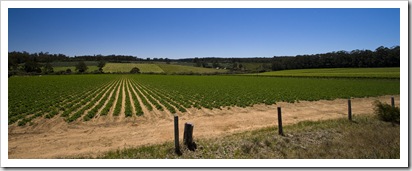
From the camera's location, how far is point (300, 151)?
647 centimetres

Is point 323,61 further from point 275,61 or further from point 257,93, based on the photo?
point 257,93

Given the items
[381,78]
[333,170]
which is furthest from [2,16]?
[381,78]

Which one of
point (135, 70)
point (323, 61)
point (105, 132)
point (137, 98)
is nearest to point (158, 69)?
point (135, 70)

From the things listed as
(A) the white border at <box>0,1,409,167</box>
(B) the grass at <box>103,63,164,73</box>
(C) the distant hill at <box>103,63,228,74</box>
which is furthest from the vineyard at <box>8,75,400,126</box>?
(B) the grass at <box>103,63,164,73</box>

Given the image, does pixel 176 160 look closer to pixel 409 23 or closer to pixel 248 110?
pixel 409 23

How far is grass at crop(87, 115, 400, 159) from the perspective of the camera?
6.19 meters

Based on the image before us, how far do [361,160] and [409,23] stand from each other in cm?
430

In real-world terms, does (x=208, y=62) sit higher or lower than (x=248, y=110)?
higher

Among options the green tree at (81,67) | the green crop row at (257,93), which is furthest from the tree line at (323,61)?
the green tree at (81,67)

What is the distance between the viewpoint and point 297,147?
6.81m

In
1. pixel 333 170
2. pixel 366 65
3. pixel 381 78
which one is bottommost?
pixel 333 170

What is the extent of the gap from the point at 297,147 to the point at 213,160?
106 inches

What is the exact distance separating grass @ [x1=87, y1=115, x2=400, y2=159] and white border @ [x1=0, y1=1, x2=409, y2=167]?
282mm

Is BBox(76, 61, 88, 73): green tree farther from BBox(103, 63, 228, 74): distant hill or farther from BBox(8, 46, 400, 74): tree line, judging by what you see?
BBox(103, 63, 228, 74): distant hill
